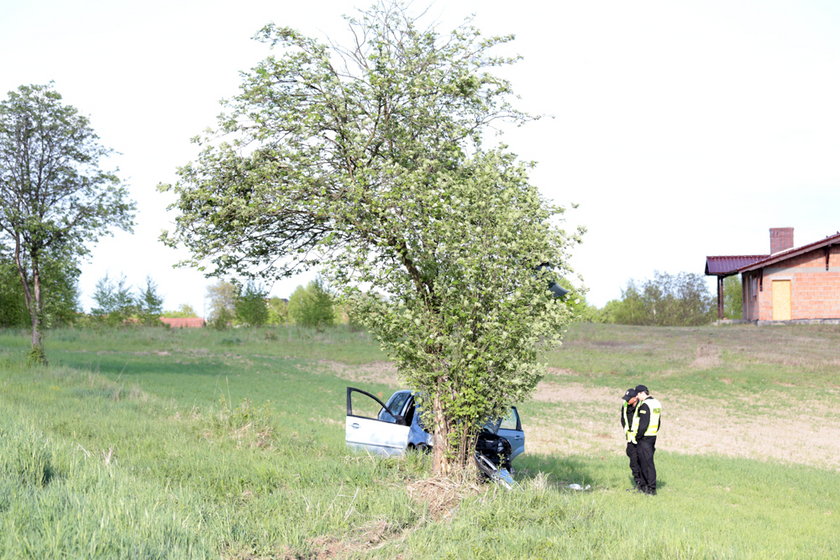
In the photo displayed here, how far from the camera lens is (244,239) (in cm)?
1163

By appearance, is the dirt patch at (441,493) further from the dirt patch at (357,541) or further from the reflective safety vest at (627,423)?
the reflective safety vest at (627,423)

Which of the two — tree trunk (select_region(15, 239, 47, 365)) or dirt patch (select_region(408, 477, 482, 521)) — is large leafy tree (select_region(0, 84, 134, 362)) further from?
dirt patch (select_region(408, 477, 482, 521))

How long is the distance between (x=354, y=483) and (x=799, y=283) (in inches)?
1704

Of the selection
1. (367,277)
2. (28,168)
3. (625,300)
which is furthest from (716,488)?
(625,300)

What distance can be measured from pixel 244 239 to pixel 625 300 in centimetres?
7285

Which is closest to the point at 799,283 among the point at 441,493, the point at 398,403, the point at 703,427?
the point at 703,427

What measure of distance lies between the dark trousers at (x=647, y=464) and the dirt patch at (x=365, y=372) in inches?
870

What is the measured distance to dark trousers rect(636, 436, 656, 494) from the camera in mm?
12520

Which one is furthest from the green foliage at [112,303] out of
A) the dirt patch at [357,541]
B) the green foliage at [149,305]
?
the dirt patch at [357,541]

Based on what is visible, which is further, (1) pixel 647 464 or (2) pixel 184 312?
(2) pixel 184 312

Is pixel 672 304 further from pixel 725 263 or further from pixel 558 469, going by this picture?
pixel 558 469

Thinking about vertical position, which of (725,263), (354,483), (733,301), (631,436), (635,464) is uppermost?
(725,263)

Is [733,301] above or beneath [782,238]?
beneath

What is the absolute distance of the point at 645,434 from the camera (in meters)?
12.7
